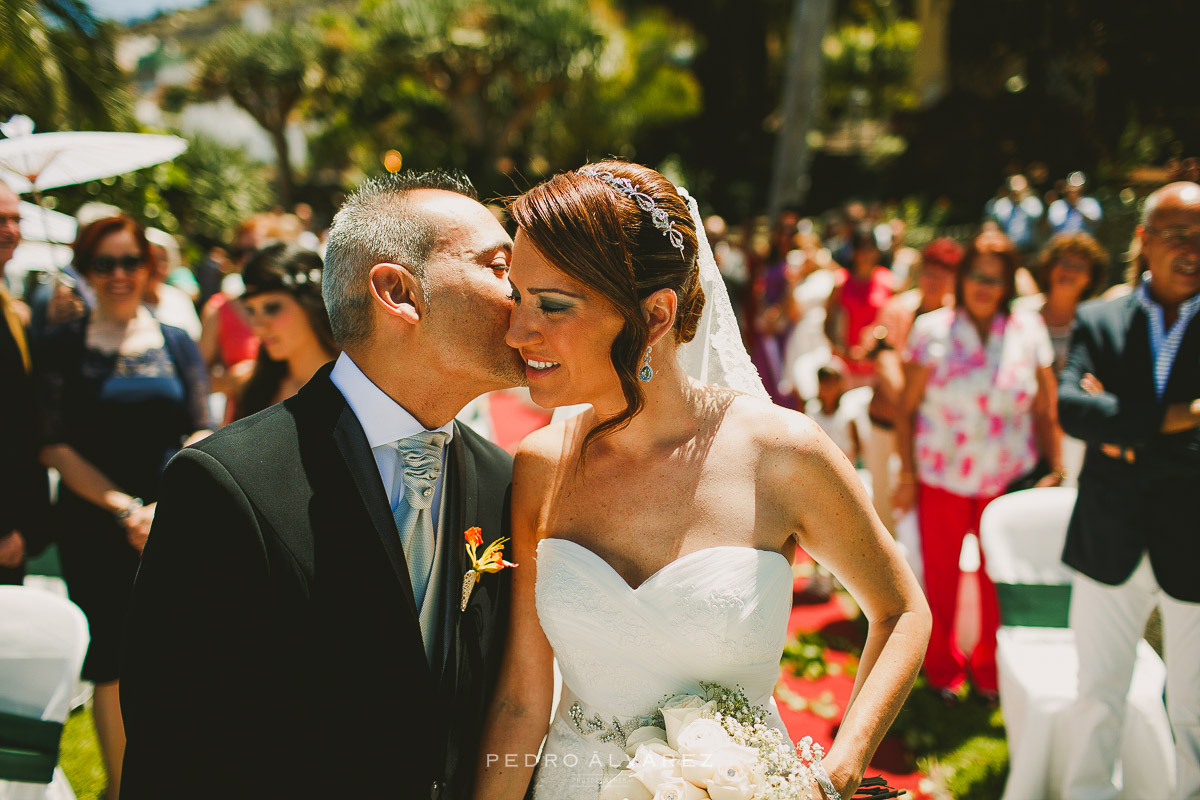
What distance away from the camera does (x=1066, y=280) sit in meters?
5.18

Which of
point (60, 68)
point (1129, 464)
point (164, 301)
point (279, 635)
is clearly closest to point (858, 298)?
point (1129, 464)

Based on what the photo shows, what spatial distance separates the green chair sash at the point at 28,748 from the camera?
2541 millimetres

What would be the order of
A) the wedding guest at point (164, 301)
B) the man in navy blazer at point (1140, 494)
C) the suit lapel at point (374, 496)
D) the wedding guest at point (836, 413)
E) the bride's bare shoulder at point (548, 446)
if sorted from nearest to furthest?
1. the suit lapel at point (374, 496)
2. the bride's bare shoulder at point (548, 446)
3. the man in navy blazer at point (1140, 494)
4. the wedding guest at point (164, 301)
5. the wedding guest at point (836, 413)

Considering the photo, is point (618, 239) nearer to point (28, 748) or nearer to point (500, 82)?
point (28, 748)

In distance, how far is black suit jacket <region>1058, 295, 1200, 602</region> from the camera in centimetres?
300

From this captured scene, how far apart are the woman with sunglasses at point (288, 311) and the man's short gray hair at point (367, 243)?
4.44ft

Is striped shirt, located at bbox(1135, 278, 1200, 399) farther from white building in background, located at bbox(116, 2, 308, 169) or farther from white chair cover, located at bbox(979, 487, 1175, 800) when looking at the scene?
white building in background, located at bbox(116, 2, 308, 169)

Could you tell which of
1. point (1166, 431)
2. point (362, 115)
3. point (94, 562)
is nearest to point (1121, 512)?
Result: point (1166, 431)

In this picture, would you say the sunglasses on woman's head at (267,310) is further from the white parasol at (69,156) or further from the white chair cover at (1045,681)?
the white chair cover at (1045,681)

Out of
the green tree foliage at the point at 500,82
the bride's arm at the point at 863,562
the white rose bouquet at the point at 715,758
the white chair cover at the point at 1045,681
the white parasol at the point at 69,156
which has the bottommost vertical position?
the white chair cover at the point at 1045,681

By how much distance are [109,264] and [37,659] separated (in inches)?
67.1

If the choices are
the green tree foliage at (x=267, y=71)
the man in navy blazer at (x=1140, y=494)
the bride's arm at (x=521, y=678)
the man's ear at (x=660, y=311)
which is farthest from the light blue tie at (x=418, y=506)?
the green tree foliage at (x=267, y=71)

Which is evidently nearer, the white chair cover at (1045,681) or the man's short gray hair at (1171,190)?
the man's short gray hair at (1171,190)

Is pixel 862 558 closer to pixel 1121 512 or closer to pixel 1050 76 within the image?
pixel 1121 512
